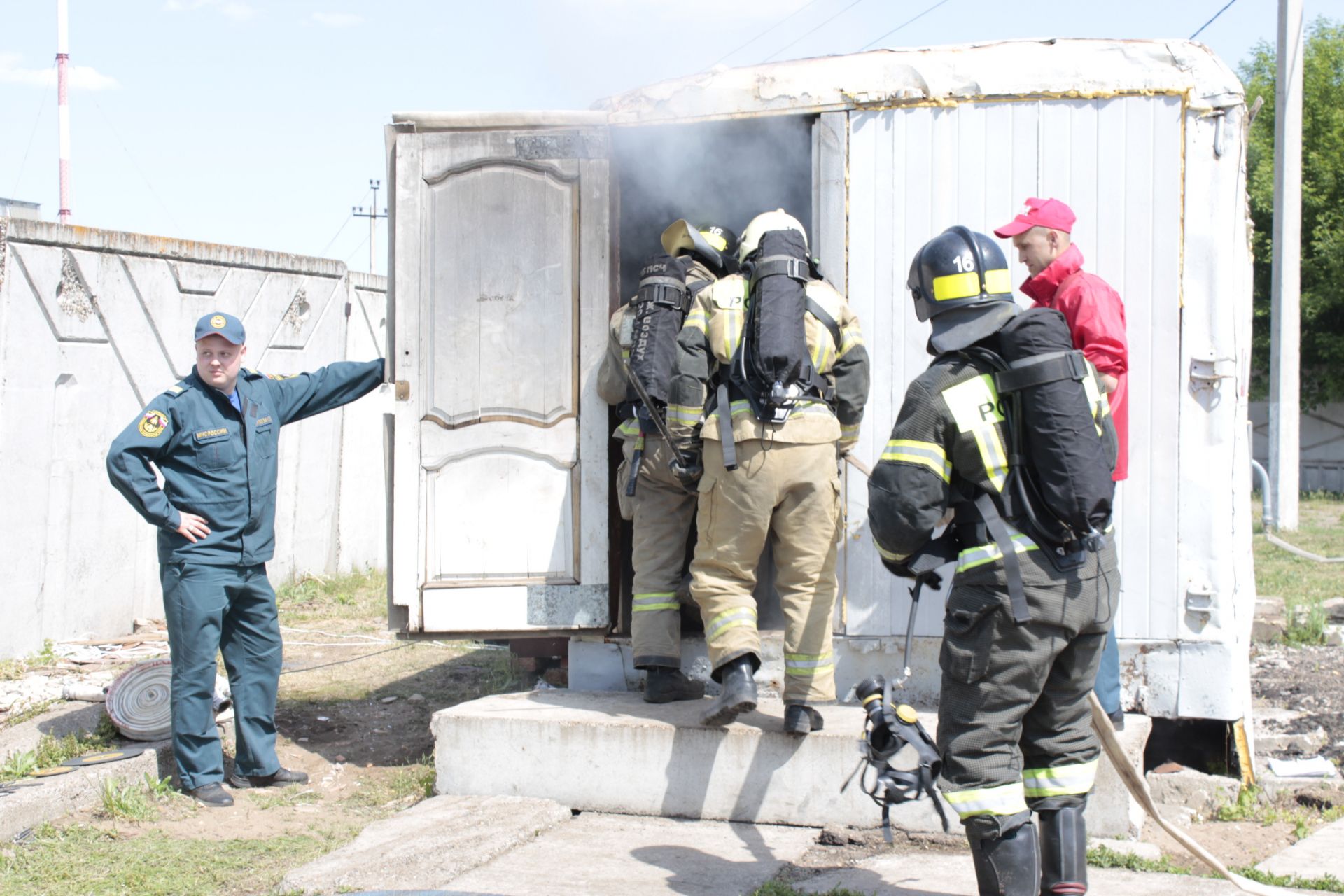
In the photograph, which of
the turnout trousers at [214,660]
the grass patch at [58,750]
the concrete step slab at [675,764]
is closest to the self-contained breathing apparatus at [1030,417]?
the concrete step slab at [675,764]

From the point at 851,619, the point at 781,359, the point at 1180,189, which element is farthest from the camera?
the point at 851,619

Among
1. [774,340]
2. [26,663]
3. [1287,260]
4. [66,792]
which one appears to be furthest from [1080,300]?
[1287,260]

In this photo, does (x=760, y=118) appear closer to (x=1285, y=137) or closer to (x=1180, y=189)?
(x=1180, y=189)

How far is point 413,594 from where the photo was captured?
17.7 ft

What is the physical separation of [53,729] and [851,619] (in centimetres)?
359

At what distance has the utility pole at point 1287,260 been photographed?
14.4 m

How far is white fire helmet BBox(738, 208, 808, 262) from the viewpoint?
4.64 metres

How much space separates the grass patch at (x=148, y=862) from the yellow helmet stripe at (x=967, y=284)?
286cm

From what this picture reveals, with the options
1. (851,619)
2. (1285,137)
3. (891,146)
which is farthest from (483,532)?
(1285,137)

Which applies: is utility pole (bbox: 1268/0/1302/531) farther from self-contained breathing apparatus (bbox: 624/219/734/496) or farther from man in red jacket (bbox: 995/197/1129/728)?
self-contained breathing apparatus (bbox: 624/219/734/496)

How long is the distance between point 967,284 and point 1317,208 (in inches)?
798

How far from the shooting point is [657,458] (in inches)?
197

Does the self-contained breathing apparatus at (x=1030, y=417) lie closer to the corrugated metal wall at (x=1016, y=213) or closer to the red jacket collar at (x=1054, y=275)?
the red jacket collar at (x=1054, y=275)

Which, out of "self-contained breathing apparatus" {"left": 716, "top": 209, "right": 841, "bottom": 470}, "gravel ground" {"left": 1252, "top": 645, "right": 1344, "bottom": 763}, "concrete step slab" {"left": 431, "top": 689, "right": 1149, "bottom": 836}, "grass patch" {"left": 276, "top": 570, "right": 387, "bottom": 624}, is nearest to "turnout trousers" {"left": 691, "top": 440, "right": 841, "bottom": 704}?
"self-contained breathing apparatus" {"left": 716, "top": 209, "right": 841, "bottom": 470}
